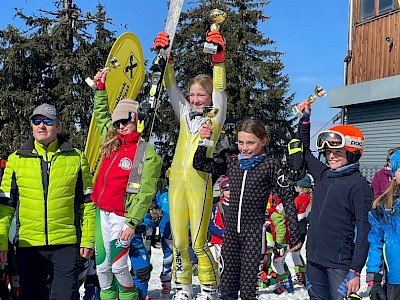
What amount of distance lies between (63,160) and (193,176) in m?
1.09

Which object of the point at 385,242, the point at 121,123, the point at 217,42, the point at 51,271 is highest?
the point at 217,42

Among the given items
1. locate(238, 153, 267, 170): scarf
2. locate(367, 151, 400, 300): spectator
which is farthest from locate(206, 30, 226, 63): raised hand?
locate(367, 151, 400, 300): spectator

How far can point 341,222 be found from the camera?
3816 millimetres

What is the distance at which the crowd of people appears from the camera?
378 centimetres

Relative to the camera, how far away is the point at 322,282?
3.90 meters

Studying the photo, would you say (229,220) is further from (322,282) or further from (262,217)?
(322,282)

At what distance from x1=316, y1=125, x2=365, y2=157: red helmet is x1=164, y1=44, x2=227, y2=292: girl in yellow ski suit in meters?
1.06

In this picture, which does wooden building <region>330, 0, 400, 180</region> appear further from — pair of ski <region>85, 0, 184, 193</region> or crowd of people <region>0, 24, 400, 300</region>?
crowd of people <region>0, 24, 400, 300</region>

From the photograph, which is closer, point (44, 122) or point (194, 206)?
point (44, 122)

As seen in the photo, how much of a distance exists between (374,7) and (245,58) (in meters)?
8.47

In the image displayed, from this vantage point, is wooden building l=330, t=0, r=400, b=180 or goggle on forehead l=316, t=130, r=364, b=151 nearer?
goggle on forehead l=316, t=130, r=364, b=151

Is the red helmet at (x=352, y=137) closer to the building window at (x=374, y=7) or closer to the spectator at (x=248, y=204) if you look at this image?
the spectator at (x=248, y=204)

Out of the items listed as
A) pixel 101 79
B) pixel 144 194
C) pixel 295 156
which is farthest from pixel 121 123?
pixel 295 156

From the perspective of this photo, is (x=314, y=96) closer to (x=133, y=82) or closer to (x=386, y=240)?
(x=386, y=240)
